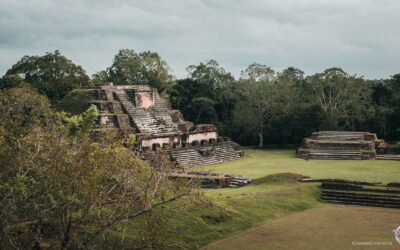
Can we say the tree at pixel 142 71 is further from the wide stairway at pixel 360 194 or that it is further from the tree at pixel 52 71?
the wide stairway at pixel 360 194

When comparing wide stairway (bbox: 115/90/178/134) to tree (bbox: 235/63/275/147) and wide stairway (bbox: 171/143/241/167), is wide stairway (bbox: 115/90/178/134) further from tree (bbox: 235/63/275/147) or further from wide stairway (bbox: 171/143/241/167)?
tree (bbox: 235/63/275/147)

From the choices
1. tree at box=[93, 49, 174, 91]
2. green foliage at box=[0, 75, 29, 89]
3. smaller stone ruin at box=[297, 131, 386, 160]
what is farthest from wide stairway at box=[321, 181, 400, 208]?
tree at box=[93, 49, 174, 91]

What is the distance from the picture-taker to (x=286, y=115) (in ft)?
127

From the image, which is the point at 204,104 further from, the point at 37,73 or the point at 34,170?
the point at 34,170

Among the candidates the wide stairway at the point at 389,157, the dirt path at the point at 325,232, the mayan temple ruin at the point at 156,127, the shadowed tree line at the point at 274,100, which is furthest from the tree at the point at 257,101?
the dirt path at the point at 325,232

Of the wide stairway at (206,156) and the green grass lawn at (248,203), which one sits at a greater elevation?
the wide stairway at (206,156)

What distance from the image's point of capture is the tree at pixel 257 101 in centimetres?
3919

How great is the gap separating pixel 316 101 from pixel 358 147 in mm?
8777

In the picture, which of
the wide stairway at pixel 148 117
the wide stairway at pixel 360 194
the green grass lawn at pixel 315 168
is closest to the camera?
the wide stairway at pixel 360 194

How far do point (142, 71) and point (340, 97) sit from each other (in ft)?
67.8

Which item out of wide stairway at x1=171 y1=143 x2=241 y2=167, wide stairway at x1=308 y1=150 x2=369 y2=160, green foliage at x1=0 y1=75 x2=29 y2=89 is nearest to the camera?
wide stairway at x1=171 y1=143 x2=241 y2=167

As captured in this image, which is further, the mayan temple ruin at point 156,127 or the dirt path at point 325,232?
the mayan temple ruin at point 156,127

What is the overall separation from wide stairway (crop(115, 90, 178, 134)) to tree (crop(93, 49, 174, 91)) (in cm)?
1581

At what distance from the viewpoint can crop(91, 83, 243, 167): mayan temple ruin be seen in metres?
30.2
